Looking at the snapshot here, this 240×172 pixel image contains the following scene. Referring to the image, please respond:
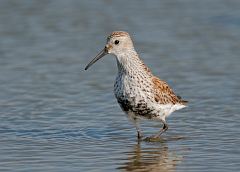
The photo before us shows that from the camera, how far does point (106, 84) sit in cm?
1484

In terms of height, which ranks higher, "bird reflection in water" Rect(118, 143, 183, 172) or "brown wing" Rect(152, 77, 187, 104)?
"brown wing" Rect(152, 77, 187, 104)

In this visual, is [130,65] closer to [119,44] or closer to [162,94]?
[119,44]

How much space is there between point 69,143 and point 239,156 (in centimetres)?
250

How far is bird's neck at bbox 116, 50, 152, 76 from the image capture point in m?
11.7

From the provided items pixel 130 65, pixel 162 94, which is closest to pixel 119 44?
pixel 130 65

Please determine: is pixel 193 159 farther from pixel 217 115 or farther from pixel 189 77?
pixel 189 77

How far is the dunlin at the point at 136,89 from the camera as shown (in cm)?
1155

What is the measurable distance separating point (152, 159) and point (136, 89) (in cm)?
118

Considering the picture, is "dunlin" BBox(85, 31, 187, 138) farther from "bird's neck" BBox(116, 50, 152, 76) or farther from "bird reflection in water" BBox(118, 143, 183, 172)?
"bird reflection in water" BBox(118, 143, 183, 172)

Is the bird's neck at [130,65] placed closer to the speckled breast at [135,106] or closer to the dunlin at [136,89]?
the dunlin at [136,89]

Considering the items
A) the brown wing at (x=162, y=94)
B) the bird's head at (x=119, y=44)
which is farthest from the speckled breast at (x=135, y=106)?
the bird's head at (x=119, y=44)

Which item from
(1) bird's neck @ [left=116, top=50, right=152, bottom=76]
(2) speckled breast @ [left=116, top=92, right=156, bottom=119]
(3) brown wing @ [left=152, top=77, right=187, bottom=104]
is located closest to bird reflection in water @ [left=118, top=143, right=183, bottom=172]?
(2) speckled breast @ [left=116, top=92, right=156, bottom=119]

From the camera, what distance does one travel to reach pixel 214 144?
37.2 feet

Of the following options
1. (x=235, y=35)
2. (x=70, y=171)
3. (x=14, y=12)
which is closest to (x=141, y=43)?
(x=235, y=35)
